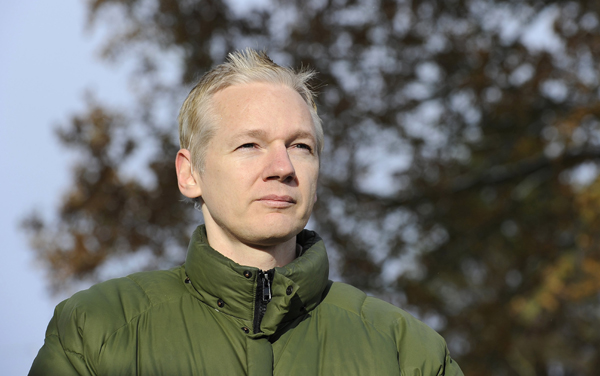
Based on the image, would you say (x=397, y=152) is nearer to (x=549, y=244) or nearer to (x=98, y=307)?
(x=549, y=244)

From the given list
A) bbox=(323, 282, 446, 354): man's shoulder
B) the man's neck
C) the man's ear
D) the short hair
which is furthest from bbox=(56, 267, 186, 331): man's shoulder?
bbox=(323, 282, 446, 354): man's shoulder

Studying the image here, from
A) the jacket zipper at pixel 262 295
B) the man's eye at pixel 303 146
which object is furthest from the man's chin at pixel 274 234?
the man's eye at pixel 303 146

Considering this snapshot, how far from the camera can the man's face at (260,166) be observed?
2057 mm

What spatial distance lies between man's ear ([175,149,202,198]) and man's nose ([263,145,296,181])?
30 centimetres

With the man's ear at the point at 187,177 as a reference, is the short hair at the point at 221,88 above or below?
above

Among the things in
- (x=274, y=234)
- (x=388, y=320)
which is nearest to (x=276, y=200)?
(x=274, y=234)

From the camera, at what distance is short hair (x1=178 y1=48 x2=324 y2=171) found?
2.24m

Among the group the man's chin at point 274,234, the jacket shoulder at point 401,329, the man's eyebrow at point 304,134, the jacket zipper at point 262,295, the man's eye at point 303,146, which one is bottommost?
the jacket shoulder at point 401,329

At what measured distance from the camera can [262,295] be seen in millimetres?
2016

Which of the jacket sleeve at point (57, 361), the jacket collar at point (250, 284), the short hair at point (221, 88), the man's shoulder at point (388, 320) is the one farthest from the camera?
→ the short hair at point (221, 88)

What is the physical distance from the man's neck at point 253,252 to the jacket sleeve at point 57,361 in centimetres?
53

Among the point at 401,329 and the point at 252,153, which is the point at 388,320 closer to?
the point at 401,329

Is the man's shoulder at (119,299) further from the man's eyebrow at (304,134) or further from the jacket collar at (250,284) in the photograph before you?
the man's eyebrow at (304,134)

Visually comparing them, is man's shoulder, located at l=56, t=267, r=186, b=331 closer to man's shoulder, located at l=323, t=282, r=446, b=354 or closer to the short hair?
the short hair
